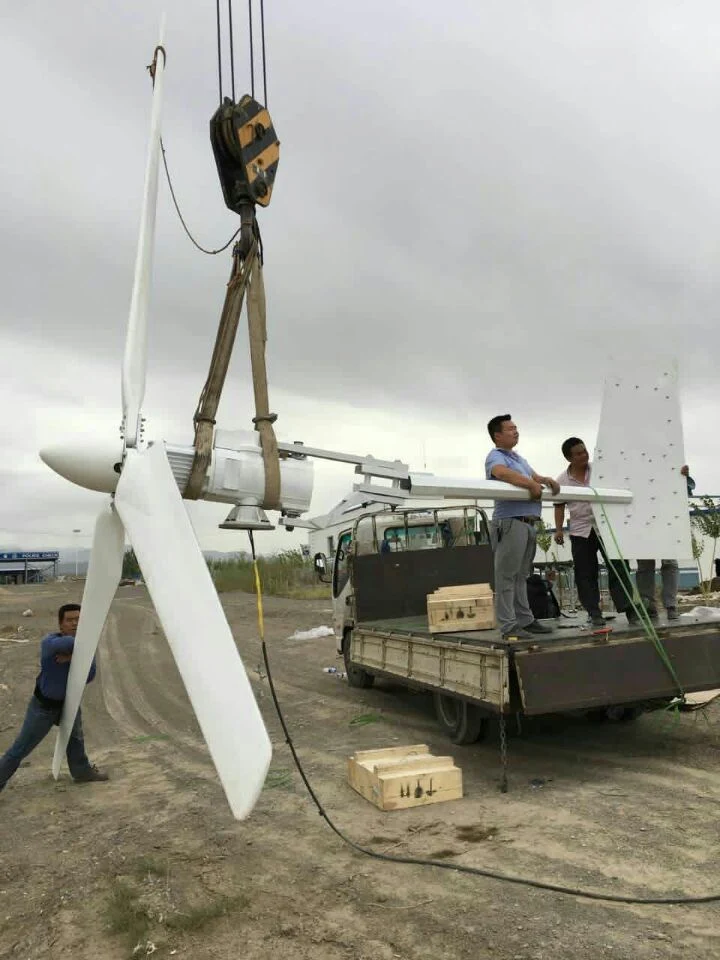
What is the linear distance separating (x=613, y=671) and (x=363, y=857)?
246 cm

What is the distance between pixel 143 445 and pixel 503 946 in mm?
3332

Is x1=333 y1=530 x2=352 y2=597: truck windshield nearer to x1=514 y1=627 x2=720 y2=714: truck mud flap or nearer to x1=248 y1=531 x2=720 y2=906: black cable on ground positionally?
x1=514 y1=627 x2=720 y2=714: truck mud flap

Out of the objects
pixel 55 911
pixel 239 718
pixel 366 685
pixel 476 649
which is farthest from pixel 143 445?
pixel 366 685

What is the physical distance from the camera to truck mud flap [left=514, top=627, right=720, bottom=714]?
5.39 m

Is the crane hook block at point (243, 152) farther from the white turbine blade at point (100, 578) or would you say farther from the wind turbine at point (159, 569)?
the white turbine blade at point (100, 578)

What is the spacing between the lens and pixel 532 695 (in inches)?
210

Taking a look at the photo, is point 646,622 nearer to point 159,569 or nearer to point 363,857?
point 363,857

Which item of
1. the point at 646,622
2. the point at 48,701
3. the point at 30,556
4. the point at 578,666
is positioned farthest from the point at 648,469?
the point at 30,556

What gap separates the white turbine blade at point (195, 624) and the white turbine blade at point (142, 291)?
46 centimetres

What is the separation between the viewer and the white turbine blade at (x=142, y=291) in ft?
15.1

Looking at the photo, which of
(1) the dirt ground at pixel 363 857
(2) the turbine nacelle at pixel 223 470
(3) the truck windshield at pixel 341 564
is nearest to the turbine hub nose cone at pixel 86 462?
(2) the turbine nacelle at pixel 223 470

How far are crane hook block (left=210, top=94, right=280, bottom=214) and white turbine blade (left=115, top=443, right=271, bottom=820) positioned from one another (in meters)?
2.71

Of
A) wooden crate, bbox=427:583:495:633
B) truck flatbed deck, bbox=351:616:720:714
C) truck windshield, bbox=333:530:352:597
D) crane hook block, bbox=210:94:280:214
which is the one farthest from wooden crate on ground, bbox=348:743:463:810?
truck windshield, bbox=333:530:352:597

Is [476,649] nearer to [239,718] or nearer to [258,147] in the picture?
[239,718]
